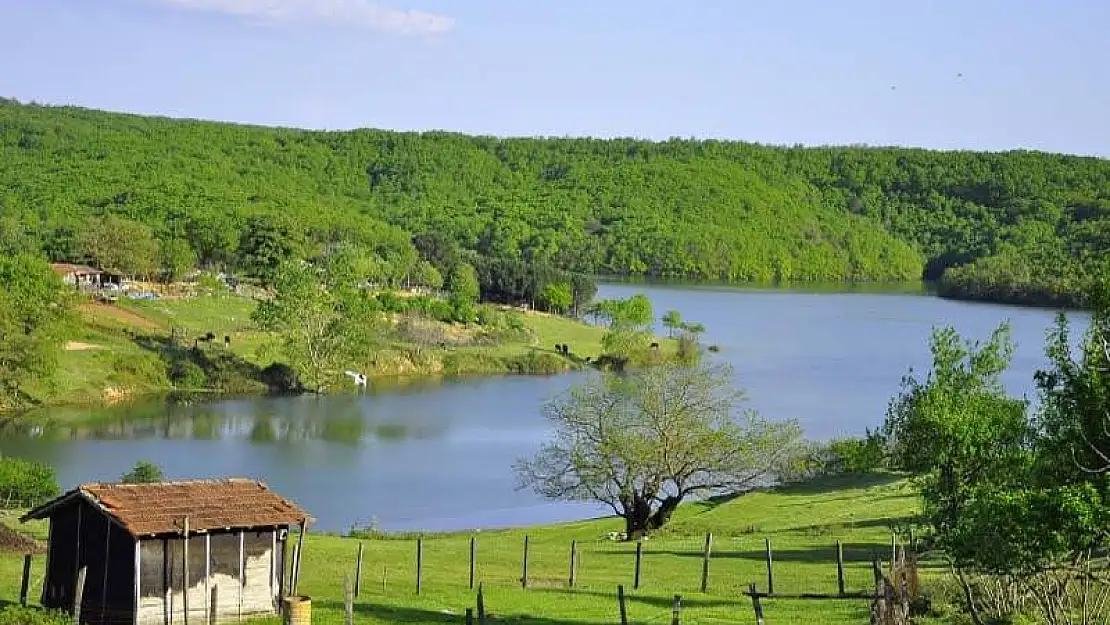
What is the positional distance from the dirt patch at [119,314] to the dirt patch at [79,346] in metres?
5.32

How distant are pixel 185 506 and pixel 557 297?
105880 mm

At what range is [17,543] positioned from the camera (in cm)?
3073

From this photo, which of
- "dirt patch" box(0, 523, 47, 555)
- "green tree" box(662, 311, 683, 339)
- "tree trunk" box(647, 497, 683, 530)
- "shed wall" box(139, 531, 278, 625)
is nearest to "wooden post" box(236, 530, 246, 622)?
"shed wall" box(139, 531, 278, 625)

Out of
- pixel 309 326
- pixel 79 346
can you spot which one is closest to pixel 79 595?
pixel 79 346

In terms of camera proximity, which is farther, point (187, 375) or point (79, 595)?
point (187, 375)

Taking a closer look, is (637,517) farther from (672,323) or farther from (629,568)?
(672,323)

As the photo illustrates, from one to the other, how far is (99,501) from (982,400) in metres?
15.5

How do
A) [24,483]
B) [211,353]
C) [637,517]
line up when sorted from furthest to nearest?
1. [211,353]
2. [24,483]
3. [637,517]

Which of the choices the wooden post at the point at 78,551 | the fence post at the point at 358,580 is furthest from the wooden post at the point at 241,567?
the wooden post at the point at 78,551

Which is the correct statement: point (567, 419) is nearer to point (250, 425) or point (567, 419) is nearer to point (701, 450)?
point (701, 450)

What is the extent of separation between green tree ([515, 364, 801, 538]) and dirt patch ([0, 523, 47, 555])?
1484cm

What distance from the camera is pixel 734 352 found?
10875cm

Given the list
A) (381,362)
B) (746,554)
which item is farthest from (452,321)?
(746,554)

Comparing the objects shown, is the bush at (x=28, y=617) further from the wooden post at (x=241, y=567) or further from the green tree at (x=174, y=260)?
the green tree at (x=174, y=260)
